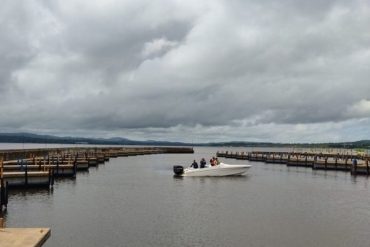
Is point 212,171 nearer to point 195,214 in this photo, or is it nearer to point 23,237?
point 195,214

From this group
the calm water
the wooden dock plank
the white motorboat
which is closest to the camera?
the wooden dock plank

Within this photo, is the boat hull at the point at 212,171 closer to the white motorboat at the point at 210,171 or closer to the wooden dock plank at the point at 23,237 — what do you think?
the white motorboat at the point at 210,171

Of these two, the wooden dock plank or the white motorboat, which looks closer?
the wooden dock plank

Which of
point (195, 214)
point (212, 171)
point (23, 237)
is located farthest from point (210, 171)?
point (23, 237)

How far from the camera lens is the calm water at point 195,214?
31.5 meters

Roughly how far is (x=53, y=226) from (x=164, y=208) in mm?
11867

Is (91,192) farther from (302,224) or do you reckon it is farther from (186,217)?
(302,224)

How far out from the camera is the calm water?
31453 mm

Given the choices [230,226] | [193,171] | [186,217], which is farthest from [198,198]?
[193,171]

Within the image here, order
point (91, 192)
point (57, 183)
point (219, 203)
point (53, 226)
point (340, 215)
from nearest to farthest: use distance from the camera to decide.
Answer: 1. point (53, 226)
2. point (340, 215)
3. point (219, 203)
4. point (91, 192)
5. point (57, 183)

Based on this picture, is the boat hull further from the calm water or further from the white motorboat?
the calm water

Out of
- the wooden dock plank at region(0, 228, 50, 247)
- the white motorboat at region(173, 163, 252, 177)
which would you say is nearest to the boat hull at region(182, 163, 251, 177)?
the white motorboat at region(173, 163, 252, 177)

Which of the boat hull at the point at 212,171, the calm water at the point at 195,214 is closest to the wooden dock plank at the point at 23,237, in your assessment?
the calm water at the point at 195,214

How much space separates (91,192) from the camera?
180 ft
